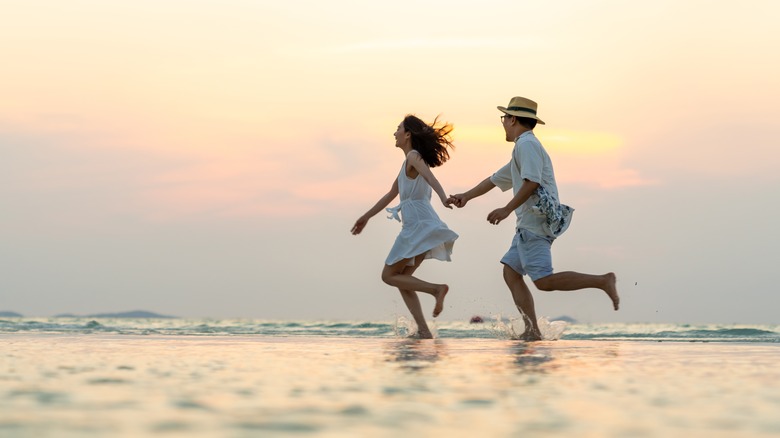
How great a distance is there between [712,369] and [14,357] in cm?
294

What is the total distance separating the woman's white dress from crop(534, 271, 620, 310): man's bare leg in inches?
49.9

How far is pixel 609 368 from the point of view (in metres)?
3.94

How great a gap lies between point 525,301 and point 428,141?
65.6 inches

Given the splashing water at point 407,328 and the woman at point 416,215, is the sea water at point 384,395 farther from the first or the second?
the splashing water at point 407,328

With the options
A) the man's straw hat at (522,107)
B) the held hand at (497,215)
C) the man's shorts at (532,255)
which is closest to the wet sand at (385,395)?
the held hand at (497,215)

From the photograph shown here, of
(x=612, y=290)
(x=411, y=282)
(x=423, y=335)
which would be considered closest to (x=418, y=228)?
(x=411, y=282)

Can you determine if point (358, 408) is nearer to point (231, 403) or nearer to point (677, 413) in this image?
point (231, 403)

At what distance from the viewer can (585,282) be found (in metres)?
7.71

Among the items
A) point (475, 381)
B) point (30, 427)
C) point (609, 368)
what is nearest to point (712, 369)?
point (609, 368)

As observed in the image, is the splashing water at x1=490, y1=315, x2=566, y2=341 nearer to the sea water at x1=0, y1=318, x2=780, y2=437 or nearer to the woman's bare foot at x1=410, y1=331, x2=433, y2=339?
the woman's bare foot at x1=410, y1=331, x2=433, y2=339

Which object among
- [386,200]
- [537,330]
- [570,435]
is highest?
[386,200]

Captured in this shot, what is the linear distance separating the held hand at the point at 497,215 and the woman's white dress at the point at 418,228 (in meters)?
1.10

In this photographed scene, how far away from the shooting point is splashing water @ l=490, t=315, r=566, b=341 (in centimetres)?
845

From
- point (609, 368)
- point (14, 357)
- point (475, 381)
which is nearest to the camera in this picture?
point (475, 381)
